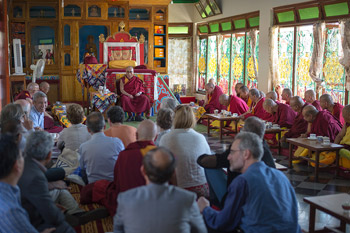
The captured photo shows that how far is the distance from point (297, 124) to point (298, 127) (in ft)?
0.22

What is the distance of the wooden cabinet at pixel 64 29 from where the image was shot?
13031 mm

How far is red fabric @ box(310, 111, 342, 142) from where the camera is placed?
6.62m

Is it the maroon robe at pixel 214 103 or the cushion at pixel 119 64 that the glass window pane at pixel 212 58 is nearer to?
the cushion at pixel 119 64

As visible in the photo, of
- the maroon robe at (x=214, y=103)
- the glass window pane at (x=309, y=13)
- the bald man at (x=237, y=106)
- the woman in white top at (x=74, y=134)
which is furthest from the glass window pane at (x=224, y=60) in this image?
the woman in white top at (x=74, y=134)

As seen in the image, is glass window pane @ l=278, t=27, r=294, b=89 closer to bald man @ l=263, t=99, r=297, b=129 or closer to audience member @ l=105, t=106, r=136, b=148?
bald man @ l=263, t=99, r=297, b=129

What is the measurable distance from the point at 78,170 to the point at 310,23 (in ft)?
22.6

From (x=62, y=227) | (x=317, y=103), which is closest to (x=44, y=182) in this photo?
(x=62, y=227)

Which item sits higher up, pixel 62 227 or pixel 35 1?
pixel 35 1

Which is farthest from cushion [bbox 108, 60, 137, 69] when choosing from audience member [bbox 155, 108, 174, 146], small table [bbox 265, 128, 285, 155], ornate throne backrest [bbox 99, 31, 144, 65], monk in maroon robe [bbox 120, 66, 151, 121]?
audience member [bbox 155, 108, 174, 146]

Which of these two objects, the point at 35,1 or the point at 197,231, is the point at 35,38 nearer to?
the point at 35,1

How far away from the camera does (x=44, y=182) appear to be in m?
2.72

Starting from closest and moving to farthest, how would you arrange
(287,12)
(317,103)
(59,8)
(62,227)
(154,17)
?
(62,227) → (317,103) → (287,12) → (59,8) → (154,17)

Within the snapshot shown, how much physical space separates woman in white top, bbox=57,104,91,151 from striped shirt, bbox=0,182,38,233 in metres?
2.47

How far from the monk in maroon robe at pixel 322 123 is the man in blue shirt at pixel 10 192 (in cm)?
537
